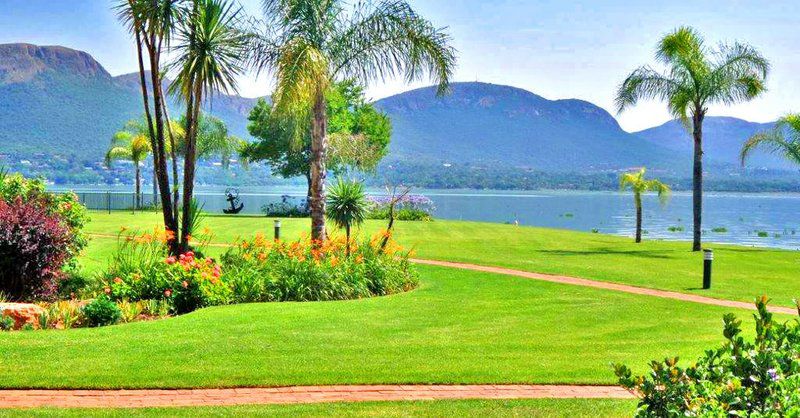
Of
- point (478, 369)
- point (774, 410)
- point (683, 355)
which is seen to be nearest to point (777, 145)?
point (683, 355)

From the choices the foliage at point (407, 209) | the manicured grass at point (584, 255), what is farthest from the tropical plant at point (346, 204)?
the foliage at point (407, 209)

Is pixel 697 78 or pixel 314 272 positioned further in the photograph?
pixel 697 78

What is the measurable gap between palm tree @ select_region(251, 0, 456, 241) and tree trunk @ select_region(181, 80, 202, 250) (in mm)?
2654

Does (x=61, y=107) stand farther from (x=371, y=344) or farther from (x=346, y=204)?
(x=371, y=344)

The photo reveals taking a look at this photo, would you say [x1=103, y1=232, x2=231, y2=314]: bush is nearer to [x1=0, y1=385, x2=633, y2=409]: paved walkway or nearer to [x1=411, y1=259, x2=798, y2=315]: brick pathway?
[x1=0, y1=385, x2=633, y2=409]: paved walkway

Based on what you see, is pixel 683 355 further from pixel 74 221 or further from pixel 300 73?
pixel 74 221

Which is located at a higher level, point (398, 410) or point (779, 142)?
point (779, 142)

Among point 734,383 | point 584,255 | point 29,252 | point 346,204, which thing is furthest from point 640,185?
point 734,383

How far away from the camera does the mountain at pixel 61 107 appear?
136625 millimetres

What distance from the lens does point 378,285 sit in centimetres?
1698

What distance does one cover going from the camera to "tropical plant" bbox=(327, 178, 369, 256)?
19078mm

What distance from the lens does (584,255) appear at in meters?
26.7

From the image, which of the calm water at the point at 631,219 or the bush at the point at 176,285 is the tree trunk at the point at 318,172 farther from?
the bush at the point at 176,285

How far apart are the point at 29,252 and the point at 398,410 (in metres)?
10.0
